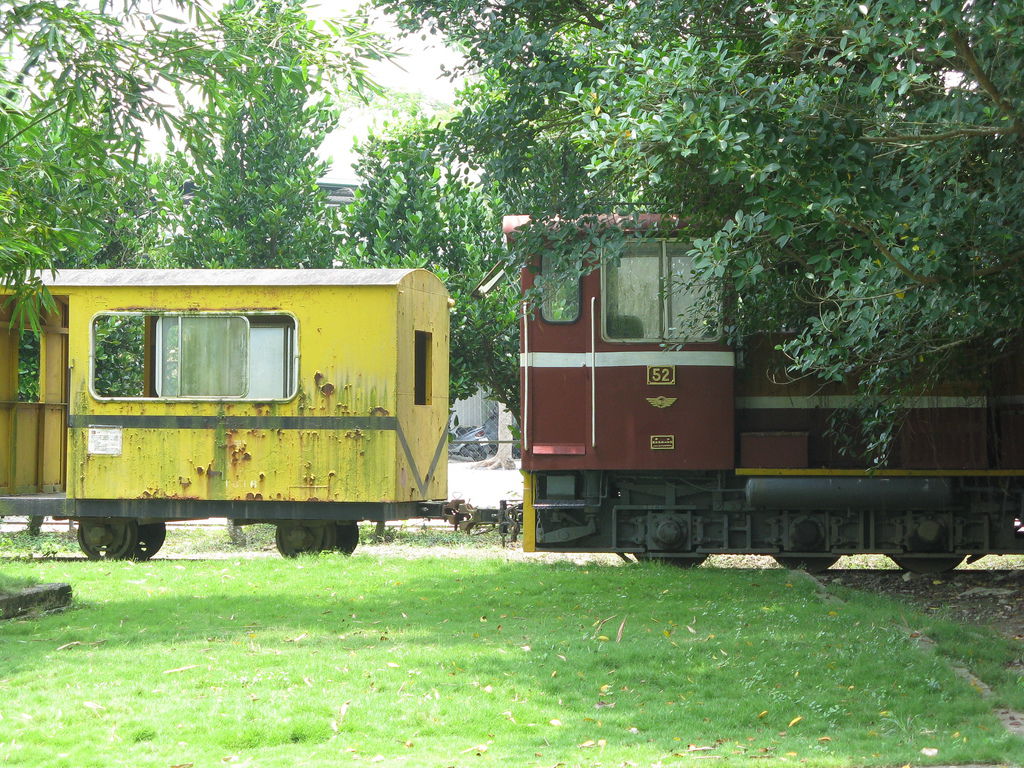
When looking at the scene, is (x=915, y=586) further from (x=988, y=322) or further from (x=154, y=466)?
(x=154, y=466)

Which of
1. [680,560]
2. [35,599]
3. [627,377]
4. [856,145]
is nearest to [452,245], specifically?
[627,377]

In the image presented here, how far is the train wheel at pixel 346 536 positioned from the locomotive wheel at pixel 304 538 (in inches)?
5.3

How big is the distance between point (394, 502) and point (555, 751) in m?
6.90

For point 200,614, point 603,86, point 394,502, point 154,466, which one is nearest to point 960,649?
point 603,86

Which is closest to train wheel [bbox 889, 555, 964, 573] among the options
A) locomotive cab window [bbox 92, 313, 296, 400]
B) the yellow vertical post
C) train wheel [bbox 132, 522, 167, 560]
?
locomotive cab window [bbox 92, 313, 296, 400]

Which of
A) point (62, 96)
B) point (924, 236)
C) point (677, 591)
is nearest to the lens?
point (924, 236)

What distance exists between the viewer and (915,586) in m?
11.5

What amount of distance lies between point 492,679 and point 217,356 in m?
6.51

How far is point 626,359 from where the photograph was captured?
11.3 m

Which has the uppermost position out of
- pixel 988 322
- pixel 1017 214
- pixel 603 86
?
pixel 603 86

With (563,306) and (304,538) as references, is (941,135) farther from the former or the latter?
(304,538)

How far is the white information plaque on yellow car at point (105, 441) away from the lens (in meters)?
12.1

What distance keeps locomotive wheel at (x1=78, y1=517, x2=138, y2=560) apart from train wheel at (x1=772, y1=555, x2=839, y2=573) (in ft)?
21.2

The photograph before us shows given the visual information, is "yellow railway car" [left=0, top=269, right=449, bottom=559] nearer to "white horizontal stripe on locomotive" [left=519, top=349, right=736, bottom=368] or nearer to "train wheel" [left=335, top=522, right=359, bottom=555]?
"train wheel" [left=335, top=522, right=359, bottom=555]
